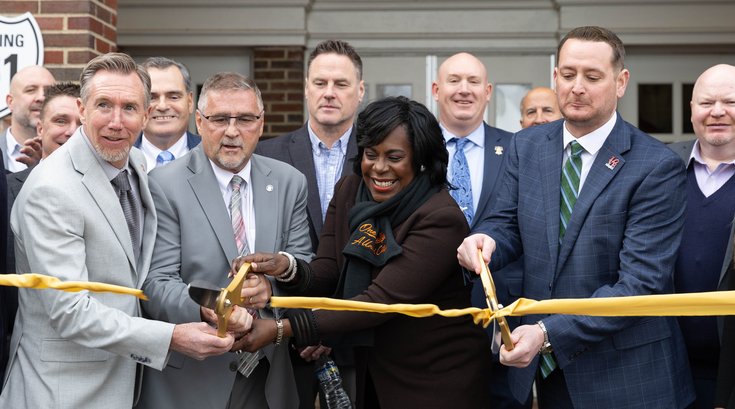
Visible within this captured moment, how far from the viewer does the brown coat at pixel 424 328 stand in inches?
154

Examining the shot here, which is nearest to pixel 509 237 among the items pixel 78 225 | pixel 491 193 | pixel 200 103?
pixel 491 193

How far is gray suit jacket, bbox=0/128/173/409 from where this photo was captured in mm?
3561

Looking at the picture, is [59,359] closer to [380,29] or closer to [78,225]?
[78,225]

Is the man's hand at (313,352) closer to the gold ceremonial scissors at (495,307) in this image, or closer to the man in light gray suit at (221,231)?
the man in light gray suit at (221,231)

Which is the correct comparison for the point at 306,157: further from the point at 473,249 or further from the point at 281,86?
the point at 281,86

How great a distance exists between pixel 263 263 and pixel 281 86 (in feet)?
16.6

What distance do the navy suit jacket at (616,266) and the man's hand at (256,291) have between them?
0.96 metres

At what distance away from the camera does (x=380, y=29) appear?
28.9ft

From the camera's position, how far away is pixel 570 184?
4086mm

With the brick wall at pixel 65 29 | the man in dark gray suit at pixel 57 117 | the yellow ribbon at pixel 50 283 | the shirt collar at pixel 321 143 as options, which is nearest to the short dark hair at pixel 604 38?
the shirt collar at pixel 321 143

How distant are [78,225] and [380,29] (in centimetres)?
560

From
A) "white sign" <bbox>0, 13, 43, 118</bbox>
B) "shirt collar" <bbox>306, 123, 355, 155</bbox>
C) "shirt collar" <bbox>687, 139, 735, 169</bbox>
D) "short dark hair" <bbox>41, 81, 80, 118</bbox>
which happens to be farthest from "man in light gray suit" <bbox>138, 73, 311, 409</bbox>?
"white sign" <bbox>0, 13, 43, 118</bbox>

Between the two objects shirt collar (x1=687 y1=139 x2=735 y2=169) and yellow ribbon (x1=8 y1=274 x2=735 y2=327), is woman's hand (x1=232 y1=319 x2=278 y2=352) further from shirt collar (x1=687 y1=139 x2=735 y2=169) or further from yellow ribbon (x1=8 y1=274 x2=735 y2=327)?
shirt collar (x1=687 y1=139 x2=735 y2=169)

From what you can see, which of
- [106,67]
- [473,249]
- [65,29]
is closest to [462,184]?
[473,249]
